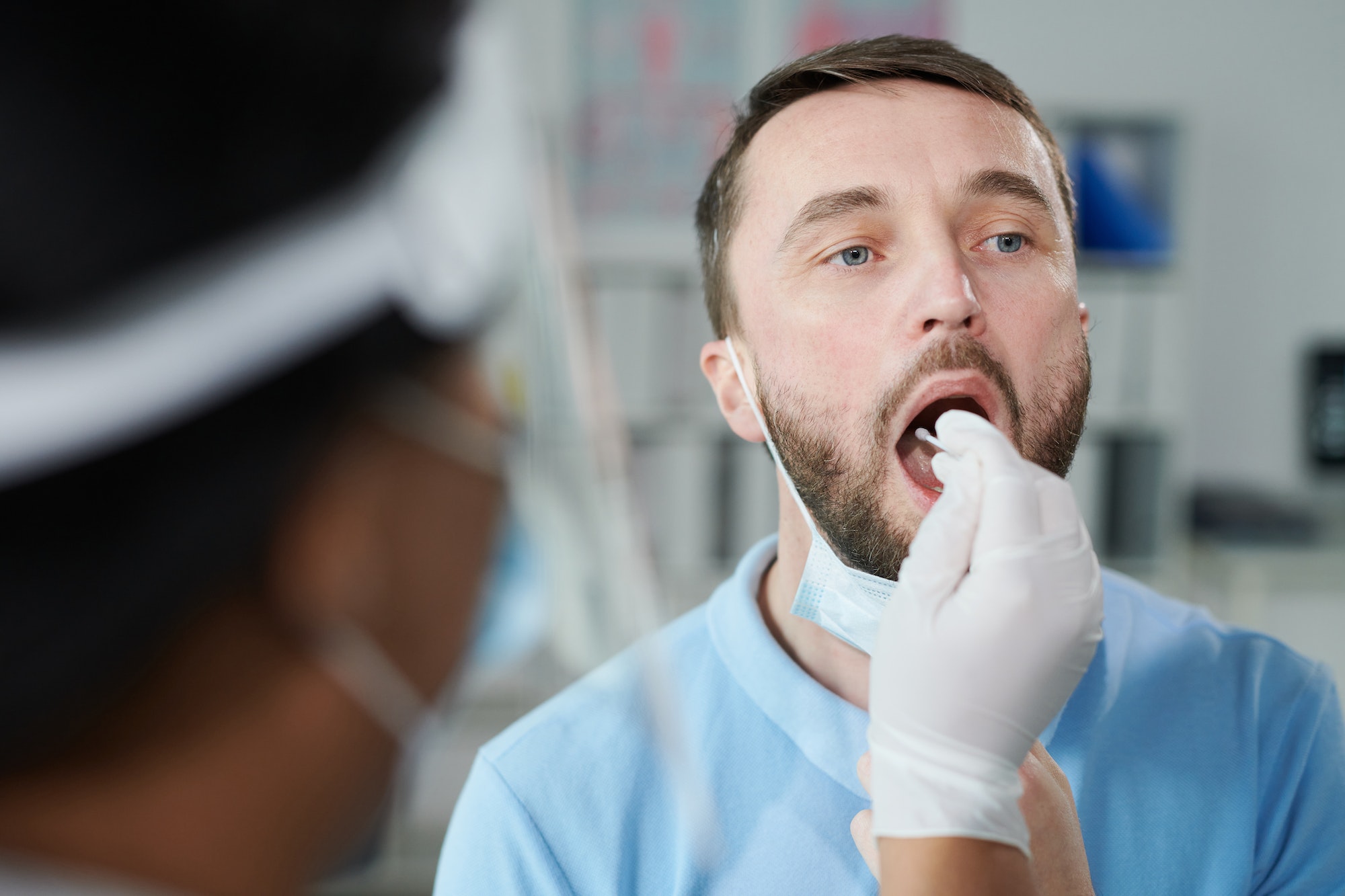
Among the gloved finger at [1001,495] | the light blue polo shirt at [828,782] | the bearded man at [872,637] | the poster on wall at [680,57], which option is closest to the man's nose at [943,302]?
the bearded man at [872,637]

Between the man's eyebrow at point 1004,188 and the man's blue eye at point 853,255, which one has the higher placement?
the man's eyebrow at point 1004,188

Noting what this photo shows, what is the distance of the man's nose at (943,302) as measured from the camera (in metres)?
0.86

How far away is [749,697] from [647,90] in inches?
91.2

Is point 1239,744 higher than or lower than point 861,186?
lower

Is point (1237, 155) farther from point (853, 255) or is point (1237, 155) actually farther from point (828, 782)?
point (828, 782)

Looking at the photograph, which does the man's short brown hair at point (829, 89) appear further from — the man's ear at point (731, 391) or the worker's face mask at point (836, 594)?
the worker's face mask at point (836, 594)

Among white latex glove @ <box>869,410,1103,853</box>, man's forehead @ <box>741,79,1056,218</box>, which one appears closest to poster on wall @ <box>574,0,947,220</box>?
man's forehead @ <box>741,79,1056,218</box>

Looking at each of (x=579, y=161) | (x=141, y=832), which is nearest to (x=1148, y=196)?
(x=579, y=161)

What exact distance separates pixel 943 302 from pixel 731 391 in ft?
0.96

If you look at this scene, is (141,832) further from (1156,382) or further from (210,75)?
(1156,382)

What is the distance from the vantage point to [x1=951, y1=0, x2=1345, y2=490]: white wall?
2.92 meters

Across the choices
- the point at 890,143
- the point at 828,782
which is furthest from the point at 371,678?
the point at 890,143

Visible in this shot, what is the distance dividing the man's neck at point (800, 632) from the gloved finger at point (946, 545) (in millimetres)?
268

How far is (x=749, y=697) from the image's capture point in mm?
945
